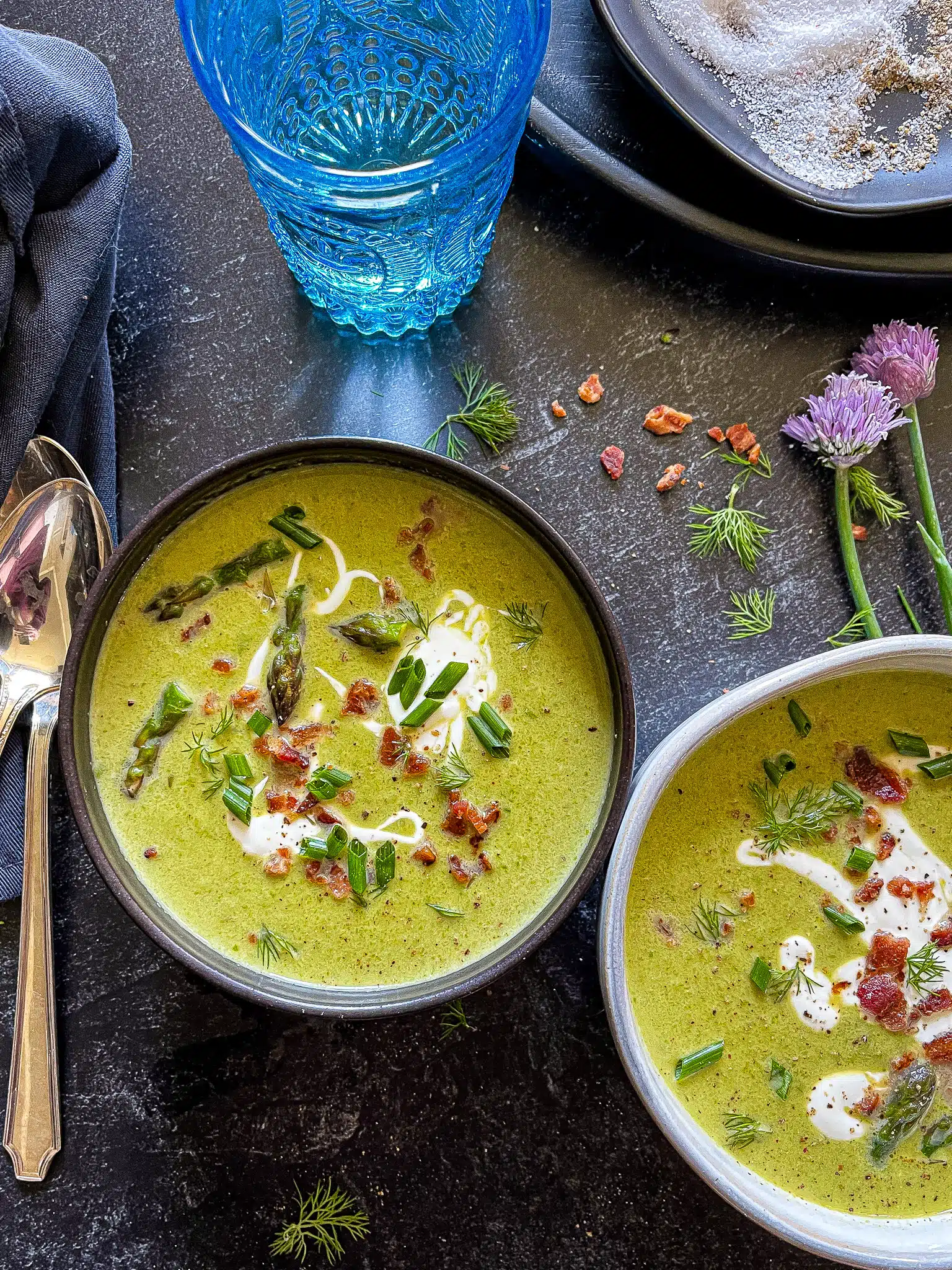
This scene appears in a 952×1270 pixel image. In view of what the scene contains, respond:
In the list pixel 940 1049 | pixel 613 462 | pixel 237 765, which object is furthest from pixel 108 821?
pixel 940 1049

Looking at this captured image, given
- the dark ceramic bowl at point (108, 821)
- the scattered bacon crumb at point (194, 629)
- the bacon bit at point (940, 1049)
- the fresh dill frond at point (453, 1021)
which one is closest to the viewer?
the dark ceramic bowl at point (108, 821)

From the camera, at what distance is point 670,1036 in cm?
186

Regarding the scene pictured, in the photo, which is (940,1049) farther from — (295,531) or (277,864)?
(295,531)

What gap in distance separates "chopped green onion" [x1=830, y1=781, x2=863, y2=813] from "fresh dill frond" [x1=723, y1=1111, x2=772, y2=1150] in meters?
0.57

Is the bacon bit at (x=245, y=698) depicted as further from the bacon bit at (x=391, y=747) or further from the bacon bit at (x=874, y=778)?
the bacon bit at (x=874, y=778)

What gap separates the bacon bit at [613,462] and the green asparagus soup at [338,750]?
1.12 ft

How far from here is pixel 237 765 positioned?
68.5 inches

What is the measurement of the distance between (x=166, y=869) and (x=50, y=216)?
113 centimetres

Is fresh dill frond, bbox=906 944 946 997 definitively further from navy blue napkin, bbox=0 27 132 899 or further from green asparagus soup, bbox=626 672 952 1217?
navy blue napkin, bbox=0 27 132 899

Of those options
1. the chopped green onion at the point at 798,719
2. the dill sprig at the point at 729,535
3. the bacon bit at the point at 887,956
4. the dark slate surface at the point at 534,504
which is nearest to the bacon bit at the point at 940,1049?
the bacon bit at the point at 887,956

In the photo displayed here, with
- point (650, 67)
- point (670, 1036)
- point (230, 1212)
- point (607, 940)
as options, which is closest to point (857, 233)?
point (650, 67)

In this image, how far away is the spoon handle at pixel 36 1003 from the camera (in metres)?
1.91

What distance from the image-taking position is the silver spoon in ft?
6.26

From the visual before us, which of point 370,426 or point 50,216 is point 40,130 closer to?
point 50,216
